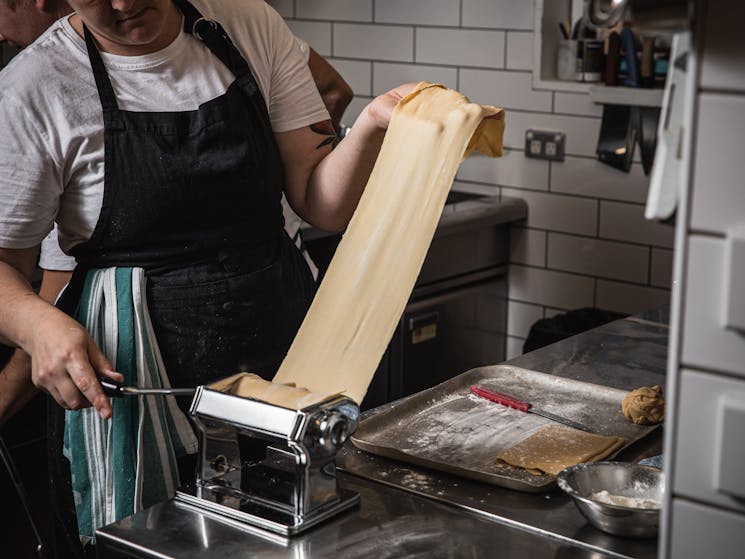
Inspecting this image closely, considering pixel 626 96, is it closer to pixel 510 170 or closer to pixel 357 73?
pixel 510 170

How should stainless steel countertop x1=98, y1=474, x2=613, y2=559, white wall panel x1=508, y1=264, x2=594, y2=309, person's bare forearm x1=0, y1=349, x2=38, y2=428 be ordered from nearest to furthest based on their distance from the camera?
stainless steel countertop x1=98, y1=474, x2=613, y2=559 < person's bare forearm x1=0, y1=349, x2=38, y2=428 < white wall panel x1=508, y1=264, x2=594, y2=309

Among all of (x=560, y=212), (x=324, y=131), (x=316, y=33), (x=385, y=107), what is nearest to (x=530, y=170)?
(x=560, y=212)

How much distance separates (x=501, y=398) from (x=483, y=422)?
0.09 m

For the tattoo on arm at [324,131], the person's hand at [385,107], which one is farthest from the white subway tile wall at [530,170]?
the person's hand at [385,107]

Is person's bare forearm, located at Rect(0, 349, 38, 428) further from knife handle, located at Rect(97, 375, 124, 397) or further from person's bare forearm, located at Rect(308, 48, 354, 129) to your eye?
person's bare forearm, located at Rect(308, 48, 354, 129)

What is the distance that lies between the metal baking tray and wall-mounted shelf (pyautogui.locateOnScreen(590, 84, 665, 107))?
157 centimetres

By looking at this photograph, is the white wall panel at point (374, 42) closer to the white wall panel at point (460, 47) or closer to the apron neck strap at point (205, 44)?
the white wall panel at point (460, 47)

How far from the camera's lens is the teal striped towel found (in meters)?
Answer: 1.77

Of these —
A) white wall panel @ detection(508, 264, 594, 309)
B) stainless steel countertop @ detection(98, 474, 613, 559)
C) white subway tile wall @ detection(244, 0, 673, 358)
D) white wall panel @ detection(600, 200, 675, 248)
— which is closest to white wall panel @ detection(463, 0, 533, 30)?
white subway tile wall @ detection(244, 0, 673, 358)

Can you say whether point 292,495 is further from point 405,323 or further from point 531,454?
point 405,323

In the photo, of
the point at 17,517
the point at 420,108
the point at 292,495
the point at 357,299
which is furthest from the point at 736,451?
the point at 17,517

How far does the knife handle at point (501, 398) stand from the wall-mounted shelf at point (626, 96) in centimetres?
169

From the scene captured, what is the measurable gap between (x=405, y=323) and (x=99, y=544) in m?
2.02

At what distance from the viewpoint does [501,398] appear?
173cm
